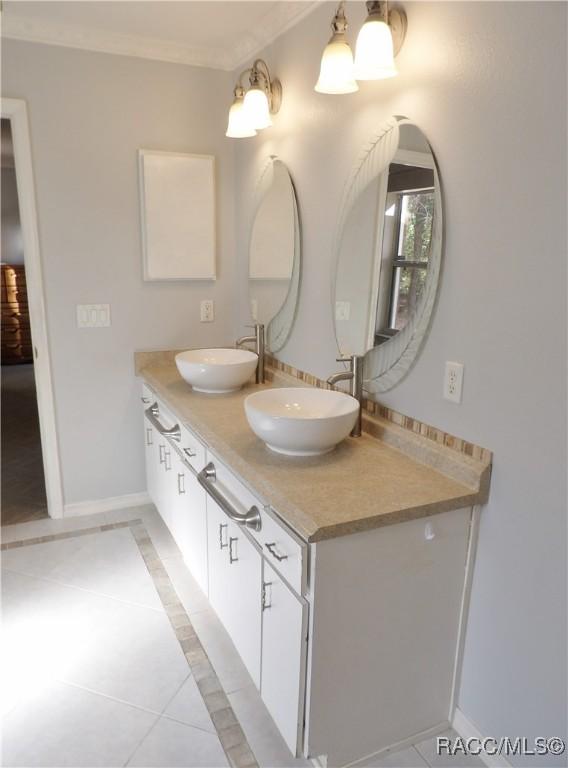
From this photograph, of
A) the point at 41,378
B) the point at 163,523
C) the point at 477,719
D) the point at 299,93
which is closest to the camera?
the point at 477,719

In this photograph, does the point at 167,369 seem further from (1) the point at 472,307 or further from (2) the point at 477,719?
(2) the point at 477,719

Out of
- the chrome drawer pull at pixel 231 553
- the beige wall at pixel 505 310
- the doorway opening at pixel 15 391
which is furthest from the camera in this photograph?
the doorway opening at pixel 15 391

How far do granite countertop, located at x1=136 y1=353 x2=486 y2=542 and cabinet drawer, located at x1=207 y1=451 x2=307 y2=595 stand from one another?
4 cm

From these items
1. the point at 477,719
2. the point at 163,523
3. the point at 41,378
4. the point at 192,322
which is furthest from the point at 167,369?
the point at 477,719

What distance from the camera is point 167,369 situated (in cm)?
A: 291

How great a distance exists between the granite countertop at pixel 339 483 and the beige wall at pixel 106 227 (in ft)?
3.71

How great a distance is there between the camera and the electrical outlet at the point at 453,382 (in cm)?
155

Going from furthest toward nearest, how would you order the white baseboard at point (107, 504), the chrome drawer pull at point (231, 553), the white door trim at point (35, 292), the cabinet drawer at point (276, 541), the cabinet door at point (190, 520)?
the white baseboard at point (107, 504) < the white door trim at point (35, 292) < the cabinet door at point (190, 520) < the chrome drawer pull at point (231, 553) < the cabinet drawer at point (276, 541)

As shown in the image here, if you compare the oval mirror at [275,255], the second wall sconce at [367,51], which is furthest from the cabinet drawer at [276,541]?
the second wall sconce at [367,51]

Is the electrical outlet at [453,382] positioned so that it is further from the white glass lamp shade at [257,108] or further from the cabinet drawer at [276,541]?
the white glass lamp shade at [257,108]

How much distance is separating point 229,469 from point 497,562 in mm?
824

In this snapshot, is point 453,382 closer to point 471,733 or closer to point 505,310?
point 505,310

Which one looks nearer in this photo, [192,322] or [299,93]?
[299,93]

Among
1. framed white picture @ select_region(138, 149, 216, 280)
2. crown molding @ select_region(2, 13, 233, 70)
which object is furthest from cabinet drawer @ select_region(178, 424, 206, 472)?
crown molding @ select_region(2, 13, 233, 70)
